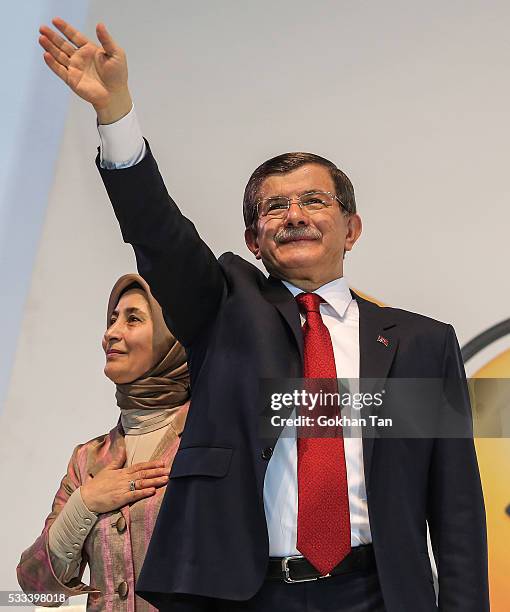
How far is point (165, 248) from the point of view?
143 centimetres

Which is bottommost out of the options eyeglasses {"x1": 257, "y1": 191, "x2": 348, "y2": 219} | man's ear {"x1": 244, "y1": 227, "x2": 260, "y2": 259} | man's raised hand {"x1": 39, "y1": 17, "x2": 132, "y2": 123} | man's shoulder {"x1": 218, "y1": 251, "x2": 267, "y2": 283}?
man's shoulder {"x1": 218, "y1": 251, "x2": 267, "y2": 283}

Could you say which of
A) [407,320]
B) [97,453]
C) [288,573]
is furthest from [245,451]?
[97,453]

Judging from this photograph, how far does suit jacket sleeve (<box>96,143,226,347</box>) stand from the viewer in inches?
55.2

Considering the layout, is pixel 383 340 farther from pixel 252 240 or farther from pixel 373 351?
pixel 252 240

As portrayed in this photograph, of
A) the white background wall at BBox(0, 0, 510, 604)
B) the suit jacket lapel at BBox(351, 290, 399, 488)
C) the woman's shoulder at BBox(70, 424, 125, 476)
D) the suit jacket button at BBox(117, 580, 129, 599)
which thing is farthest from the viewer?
the white background wall at BBox(0, 0, 510, 604)

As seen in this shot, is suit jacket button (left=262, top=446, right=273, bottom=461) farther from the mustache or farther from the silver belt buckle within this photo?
the mustache

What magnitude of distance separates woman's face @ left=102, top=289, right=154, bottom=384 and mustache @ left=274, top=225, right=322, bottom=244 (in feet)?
2.31

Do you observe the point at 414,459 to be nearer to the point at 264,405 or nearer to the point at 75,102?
the point at 264,405

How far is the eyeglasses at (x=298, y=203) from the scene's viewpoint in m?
1.66

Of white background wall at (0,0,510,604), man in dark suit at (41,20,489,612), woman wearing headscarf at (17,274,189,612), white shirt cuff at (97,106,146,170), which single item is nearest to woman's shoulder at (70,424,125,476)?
woman wearing headscarf at (17,274,189,612)

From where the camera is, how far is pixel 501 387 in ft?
8.36

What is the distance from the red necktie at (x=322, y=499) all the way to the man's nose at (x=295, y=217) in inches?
10.9

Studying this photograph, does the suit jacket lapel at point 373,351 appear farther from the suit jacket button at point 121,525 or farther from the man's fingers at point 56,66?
the suit jacket button at point 121,525

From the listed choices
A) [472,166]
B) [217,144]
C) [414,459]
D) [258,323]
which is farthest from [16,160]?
[414,459]
